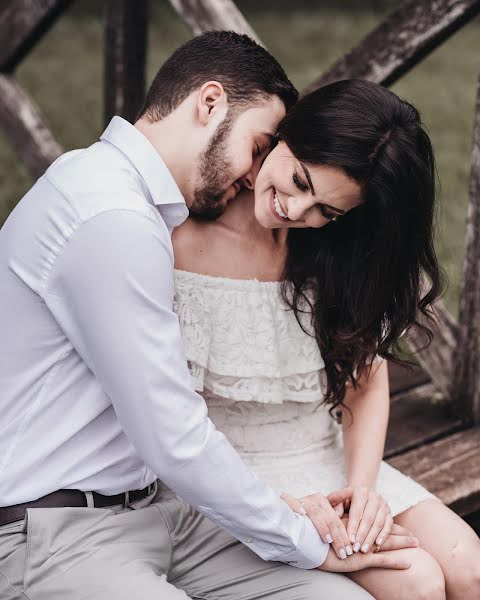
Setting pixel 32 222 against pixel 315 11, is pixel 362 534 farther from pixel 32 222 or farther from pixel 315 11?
pixel 315 11

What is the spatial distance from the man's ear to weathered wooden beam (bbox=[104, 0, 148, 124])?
1.58m

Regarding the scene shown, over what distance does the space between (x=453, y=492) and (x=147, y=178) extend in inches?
53.1

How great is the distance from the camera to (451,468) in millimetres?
2791

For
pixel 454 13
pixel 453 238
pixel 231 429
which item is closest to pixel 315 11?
pixel 453 238

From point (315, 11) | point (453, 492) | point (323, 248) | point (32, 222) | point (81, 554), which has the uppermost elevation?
point (32, 222)

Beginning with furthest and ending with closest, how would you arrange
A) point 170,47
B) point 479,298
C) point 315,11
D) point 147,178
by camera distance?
point 315,11, point 170,47, point 479,298, point 147,178

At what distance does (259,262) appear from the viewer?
92.9 inches

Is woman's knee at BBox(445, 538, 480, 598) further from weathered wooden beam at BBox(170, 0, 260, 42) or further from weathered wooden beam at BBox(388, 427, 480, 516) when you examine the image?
weathered wooden beam at BBox(170, 0, 260, 42)

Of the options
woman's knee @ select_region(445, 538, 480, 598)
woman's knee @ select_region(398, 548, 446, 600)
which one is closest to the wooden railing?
woman's knee @ select_region(445, 538, 480, 598)

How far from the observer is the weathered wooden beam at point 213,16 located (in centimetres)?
Answer: 305

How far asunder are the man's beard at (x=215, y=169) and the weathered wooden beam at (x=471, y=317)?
1065mm

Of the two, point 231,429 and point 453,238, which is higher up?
point 231,429

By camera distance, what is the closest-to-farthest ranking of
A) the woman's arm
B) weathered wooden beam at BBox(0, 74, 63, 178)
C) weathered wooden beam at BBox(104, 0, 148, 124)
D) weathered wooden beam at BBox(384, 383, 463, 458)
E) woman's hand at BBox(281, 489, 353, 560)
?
woman's hand at BBox(281, 489, 353, 560) → the woman's arm → weathered wooden beam at BBox(384, 383, 463, 458) → weathered wooden beam at BBox(104, 0, 148, 124) → weathered wooden beam at BBox(0, 74, 63, 178)

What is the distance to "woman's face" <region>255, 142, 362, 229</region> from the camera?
6.61 feet
